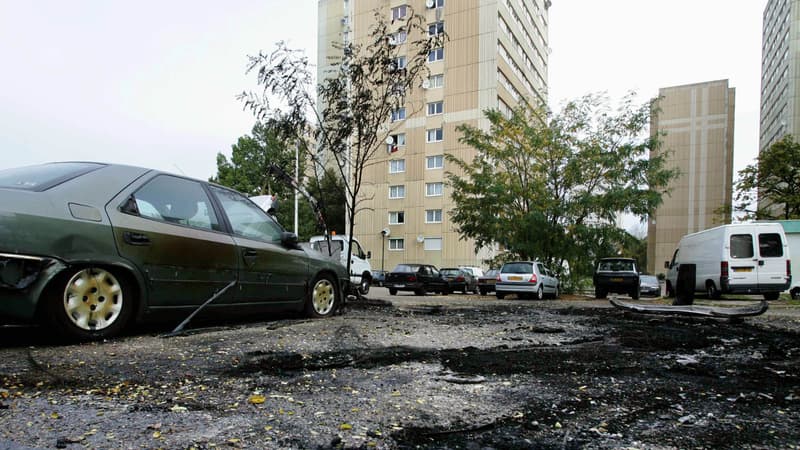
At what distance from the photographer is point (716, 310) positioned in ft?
24.5

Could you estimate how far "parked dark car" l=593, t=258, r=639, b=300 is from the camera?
20.1 meters

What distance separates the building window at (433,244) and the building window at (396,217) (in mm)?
3067

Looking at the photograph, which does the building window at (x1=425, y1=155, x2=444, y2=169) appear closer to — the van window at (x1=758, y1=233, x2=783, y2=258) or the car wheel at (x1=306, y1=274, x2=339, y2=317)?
the van window at (x1=758, y1=233, x2=783, y2=258)

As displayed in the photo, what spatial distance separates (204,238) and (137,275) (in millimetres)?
812

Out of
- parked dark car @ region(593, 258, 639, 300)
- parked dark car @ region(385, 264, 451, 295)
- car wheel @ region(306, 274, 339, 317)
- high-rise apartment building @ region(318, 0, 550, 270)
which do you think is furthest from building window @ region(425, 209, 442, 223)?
car wheel @ region(306, 274, 339, 317)

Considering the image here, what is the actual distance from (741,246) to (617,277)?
488 cm

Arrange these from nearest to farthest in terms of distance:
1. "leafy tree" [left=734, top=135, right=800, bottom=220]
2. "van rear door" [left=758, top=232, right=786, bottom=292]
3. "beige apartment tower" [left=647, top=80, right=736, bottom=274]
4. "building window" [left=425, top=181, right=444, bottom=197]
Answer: "van rear door" [left=758, top=232, right=786, bottom=292]
"leafy tree" [left=734, top=135, right=800, bottom=220]
"building window" [left=425, top=181, right=444, bottom=197]
"beige apartment tower" [left=647, top=80, right=736, bottom=274]

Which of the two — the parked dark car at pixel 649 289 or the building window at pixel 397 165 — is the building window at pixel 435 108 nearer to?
the building window at pixel 397 165

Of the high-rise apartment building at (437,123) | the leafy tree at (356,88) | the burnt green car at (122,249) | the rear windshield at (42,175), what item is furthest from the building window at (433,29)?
the high-rise apartment building at (437,123)

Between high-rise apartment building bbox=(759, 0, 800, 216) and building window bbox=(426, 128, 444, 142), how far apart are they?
3908cm

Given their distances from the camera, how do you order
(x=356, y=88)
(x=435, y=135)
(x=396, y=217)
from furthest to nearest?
(x=396, y=217), (x=435, y=135), (x=356, y=88)

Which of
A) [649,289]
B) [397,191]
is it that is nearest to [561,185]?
[649,289]

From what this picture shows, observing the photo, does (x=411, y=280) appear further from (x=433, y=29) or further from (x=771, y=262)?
(x=771, y=262)

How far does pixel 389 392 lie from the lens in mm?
2844
